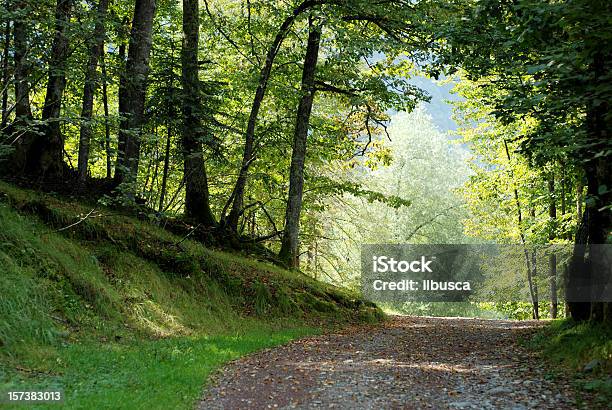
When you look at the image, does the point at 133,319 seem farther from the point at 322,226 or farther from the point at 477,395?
the point at 322,226

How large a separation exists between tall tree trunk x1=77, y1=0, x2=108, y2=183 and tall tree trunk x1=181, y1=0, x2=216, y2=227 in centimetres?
223

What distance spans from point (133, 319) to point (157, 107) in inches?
228

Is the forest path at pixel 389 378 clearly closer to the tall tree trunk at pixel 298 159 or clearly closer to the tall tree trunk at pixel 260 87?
the tall tree trunk at pixel 260 87

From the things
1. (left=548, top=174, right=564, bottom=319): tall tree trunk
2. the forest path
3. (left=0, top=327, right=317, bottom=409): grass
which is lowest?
the forest path

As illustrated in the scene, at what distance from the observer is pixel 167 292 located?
12945mm

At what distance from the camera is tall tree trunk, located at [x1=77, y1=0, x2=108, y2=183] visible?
35.6 feet

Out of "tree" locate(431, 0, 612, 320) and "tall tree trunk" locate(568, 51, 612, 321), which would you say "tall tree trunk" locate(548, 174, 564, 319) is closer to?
"tall tree trunk" locate(568, 51, 612, 321)

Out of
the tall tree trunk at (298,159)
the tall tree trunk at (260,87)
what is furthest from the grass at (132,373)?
the tall tree trunk at (298,159)

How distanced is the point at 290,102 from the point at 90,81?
9.42 m

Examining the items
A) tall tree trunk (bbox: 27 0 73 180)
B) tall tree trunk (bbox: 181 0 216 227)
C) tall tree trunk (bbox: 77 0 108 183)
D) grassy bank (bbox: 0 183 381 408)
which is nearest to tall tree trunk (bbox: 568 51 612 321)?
grassy bank (bbox: 0 183 381 408)

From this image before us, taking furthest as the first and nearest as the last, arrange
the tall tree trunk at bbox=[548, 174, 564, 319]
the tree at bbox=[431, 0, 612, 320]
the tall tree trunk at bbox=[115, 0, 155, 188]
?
the tall tree trunk at bbox=[548, 174, 564, 319], the tall tree trunk at bbox=[115, 0, 155, 188], the tree at bbox=[431, 0, 612, 320]

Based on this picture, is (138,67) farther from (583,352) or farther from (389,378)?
(583,352)

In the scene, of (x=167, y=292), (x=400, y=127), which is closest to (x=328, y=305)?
(x=167, y=292)

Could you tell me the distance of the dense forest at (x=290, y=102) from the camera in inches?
343
